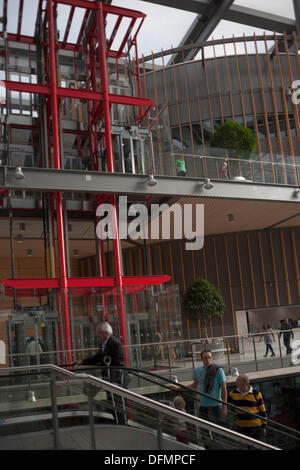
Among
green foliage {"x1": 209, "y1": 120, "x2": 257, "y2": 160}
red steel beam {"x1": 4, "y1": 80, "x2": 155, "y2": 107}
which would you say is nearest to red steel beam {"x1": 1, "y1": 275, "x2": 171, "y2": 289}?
green foliage {"x1": 209, "y1": 120, "x2": 257, "y2": 160}

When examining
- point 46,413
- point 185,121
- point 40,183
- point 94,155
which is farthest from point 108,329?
point 185,121

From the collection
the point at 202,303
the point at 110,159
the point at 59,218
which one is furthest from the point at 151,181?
the point at 202,303

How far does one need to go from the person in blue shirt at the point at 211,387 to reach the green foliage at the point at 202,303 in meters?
12.3

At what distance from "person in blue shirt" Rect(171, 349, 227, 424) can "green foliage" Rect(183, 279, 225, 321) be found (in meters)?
12.3

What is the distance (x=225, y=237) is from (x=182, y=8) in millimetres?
12572

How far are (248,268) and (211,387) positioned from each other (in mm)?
19648

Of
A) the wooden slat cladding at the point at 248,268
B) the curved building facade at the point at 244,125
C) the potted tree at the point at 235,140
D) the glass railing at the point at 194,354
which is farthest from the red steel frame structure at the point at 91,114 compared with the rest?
the wooden slat cladding at the point at 248,268

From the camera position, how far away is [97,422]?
4.99m

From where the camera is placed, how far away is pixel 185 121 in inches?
1074

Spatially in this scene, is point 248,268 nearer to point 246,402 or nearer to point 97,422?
point 246,402

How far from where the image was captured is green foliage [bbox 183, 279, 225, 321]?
62.9 ft

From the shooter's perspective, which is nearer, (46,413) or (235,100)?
(46,413)

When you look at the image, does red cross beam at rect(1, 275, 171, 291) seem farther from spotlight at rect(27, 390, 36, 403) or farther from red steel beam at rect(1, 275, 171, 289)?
spotlight at rect(27, 390, 36, 403)
